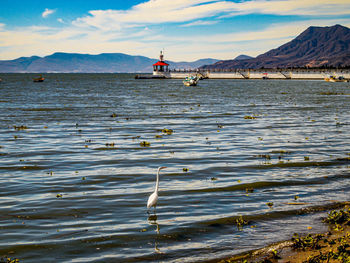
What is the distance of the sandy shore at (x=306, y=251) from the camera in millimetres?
8125

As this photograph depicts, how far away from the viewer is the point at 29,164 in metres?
18.3

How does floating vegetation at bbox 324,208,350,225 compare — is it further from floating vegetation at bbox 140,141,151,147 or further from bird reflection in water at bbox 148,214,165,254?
floating vegetation at bbox 140,141,151,147

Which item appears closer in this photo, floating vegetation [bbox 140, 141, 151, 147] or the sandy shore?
the sandy shore

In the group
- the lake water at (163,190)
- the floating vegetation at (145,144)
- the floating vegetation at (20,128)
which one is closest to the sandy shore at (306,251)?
the lake water at (163,190)

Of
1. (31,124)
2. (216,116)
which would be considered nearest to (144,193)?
(31,124)

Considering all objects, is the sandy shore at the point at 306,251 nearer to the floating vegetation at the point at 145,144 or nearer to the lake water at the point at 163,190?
the lake water at the point at 163,190

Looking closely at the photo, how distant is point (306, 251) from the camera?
8836 millimetres

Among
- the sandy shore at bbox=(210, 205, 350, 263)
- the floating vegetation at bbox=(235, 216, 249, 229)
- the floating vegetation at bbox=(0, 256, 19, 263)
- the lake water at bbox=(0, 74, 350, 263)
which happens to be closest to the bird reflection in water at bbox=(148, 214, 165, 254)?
the lake water at bbox=(0, 74, 350, 263)

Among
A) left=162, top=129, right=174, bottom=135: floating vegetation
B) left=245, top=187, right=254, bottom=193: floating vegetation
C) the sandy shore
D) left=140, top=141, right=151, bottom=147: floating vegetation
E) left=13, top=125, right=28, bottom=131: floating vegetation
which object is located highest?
left=13, top=125, right=28, bottom=131: floating vegetation

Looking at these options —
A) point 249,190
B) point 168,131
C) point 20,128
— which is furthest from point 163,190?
point 20,128

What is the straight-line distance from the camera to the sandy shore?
320 inches

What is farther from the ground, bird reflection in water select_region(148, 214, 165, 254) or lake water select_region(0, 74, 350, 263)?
lake water select_region(0, 74, 350, 263)

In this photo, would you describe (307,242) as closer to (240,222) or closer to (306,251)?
(306,251)

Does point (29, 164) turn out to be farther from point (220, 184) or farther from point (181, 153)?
point (220, 184)
